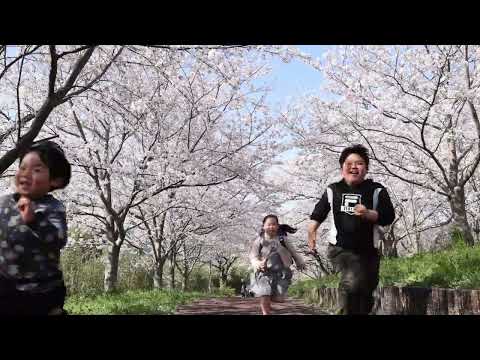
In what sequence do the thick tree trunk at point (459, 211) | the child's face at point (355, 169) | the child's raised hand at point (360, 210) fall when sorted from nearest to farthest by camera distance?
the child's raised hand at point (360, 210) → the child's face at point (355, 169) → the thick tree trunk at point (459, 211)

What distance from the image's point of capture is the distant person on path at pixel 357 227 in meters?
3.66

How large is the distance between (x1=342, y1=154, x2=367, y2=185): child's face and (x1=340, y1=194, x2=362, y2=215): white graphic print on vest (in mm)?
115

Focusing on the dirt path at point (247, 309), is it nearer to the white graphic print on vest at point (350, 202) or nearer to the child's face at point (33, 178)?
the white graphic print on vest at point (350, 202)

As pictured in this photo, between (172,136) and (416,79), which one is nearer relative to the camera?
(416,79)

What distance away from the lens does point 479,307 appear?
12.0 ft

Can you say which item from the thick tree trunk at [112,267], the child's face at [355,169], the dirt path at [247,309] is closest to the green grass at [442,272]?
the dirt path at [247,309]

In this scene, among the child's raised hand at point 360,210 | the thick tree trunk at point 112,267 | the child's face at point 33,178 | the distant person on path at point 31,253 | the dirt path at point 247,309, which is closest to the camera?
the distant person on path at point 31,253

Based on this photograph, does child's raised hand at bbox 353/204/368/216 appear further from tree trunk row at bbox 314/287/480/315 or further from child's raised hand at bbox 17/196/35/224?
child's raised hand at bbox 17/196/35/224

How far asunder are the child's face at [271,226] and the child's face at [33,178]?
5.79ft
